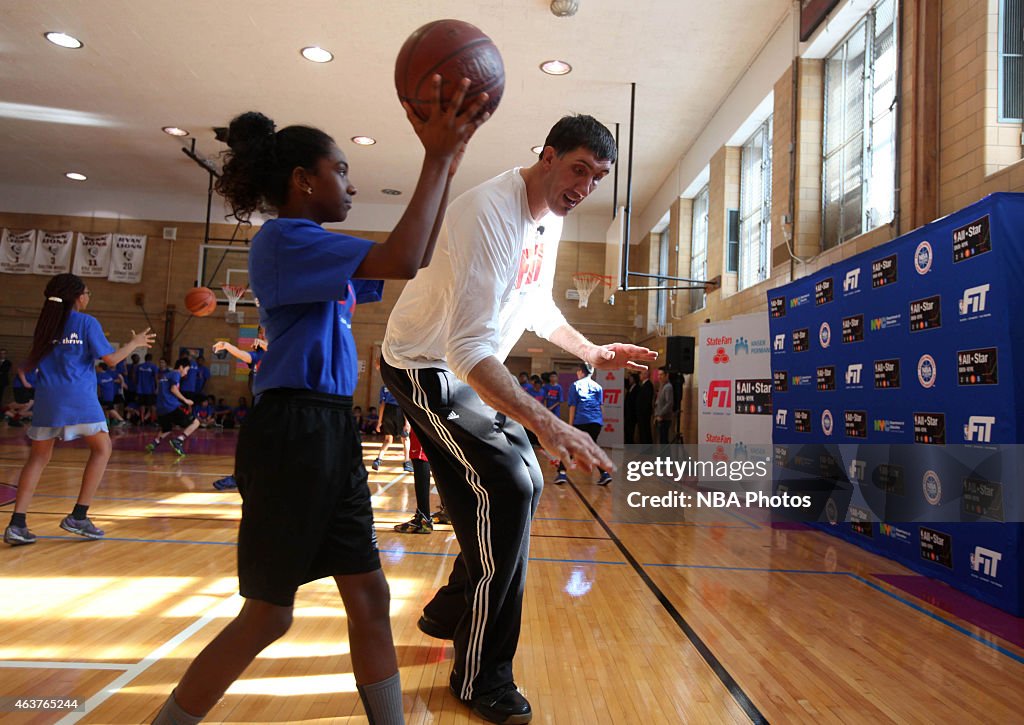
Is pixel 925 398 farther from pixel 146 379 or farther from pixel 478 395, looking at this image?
pixel 146 379

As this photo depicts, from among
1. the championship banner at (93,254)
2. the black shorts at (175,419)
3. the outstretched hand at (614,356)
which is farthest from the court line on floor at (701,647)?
the championship banner at (93,254)

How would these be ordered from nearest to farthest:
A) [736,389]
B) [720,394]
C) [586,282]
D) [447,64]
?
[447,64] < [736,389] < [720,394] < [586,282]

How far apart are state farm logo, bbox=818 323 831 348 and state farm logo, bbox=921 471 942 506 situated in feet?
5.09

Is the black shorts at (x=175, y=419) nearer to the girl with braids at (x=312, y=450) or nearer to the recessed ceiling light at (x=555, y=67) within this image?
the recessed ceiling light at (x=555, y=67)

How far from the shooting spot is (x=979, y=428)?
3652 millimetres

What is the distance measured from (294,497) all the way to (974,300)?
3.76 metres

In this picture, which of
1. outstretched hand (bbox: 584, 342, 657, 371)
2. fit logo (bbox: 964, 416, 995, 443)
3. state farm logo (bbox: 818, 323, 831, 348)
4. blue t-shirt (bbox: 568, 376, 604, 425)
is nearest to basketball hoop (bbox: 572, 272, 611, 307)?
blue t-shirt (bbox: 568, 376, 604, 425)

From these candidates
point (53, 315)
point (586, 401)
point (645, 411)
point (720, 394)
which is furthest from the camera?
point (645, 411)

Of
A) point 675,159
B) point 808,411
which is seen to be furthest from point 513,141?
point 808,411

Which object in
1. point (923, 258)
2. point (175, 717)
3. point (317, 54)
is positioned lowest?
point (175, 717)

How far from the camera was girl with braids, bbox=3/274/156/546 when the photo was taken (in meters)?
3.83

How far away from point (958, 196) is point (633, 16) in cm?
450

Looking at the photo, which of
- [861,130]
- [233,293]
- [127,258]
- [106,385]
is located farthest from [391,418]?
[127,258]

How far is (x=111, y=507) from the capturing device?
211 inches
